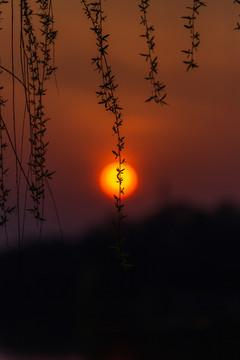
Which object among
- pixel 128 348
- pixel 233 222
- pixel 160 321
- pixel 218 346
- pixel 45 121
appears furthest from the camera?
pixel 160 321

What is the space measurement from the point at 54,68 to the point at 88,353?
13.3m

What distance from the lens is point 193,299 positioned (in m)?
21.5

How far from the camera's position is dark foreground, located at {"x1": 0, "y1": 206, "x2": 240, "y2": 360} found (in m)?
13.5

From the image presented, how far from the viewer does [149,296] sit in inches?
825

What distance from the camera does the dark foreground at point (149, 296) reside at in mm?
13516

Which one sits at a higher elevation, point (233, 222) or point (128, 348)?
point (233, 222)

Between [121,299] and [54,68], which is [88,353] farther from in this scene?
[54,68]

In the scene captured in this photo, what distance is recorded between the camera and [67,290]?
62.8 feet

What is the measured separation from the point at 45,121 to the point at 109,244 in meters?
0.40

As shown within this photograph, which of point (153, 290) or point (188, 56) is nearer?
point (188, 56)

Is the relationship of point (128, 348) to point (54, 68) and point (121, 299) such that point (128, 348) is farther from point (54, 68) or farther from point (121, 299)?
point (54, 68)

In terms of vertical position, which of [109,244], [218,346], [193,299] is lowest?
[218,346]

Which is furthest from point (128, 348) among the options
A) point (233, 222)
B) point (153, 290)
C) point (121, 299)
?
point (233, 222)

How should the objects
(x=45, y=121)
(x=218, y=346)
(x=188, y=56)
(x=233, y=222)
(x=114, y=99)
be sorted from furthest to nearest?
(x=218, y=346) < (x=233, y=222) < (x=45, y=121) < (x=114, y=99) < (x=188, y=56)
